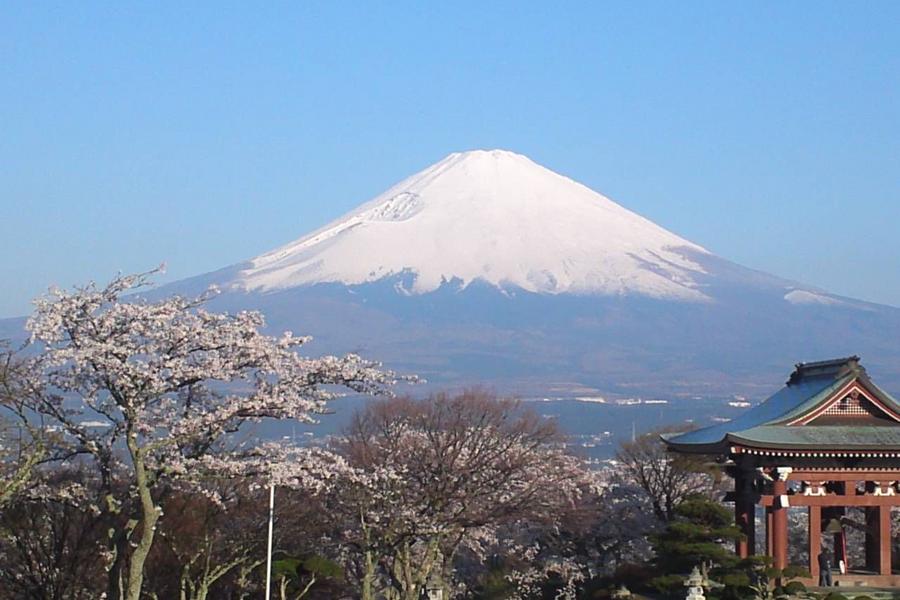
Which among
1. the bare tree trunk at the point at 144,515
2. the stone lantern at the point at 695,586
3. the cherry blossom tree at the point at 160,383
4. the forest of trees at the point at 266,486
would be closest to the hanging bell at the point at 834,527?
the forest of trees at the point at 266,486

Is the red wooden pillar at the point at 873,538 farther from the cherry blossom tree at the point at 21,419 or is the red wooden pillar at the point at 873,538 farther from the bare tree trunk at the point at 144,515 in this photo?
the cherry blossom tree at the point at 21,419

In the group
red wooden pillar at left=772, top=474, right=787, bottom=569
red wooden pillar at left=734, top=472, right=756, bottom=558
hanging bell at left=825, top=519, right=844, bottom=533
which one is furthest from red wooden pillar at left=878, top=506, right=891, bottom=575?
red wooden pillar at left=734, top=472, right=756, bottom=558

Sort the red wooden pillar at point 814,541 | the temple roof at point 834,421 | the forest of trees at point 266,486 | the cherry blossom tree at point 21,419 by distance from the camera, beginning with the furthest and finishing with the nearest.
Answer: the red wooden pillar at point 814,541 → the temple roof at point 834,421 → the forest of trees at point 266,486 → the cherry blossom tree at point 21,419

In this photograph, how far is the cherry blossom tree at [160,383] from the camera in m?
19.8

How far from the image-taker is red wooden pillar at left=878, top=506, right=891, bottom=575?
25.9m

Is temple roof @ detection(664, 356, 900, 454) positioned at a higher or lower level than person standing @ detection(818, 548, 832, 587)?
higher

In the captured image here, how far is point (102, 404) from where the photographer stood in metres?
20.6

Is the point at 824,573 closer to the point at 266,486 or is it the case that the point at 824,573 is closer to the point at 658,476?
the point at 266,486

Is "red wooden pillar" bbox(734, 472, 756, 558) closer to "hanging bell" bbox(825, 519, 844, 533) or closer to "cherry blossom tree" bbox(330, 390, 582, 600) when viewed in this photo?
"hanging bell" bbox(825, 519, 844, 533)

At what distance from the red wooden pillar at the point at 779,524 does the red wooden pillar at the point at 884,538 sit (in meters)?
1.67

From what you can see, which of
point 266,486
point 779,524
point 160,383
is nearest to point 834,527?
point 779,524

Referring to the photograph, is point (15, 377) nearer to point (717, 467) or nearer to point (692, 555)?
point (692, 555)

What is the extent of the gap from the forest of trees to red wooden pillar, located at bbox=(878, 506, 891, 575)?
2548 mm

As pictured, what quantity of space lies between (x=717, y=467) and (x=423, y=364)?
163261 millimetres
